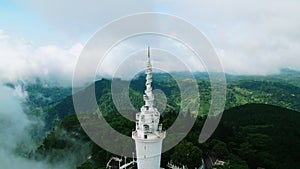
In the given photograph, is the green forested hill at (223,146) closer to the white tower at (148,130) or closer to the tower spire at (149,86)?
the white tower at (148,130)

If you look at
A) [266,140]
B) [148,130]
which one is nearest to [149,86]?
[148,130]

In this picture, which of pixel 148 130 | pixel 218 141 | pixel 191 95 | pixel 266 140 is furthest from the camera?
pixel 191 95

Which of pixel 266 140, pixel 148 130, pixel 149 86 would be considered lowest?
pixel 266 140

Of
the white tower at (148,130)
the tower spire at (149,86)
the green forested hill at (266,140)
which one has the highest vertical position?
the tower spire at (149,86)

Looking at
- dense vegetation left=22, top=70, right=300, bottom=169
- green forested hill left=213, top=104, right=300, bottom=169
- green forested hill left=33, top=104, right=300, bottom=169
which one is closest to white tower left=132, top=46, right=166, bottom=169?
dense vegetation left=22, top=70, right=300, bottom=169

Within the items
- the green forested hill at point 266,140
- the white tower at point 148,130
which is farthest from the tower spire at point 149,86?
the green forested hill at point 266,140

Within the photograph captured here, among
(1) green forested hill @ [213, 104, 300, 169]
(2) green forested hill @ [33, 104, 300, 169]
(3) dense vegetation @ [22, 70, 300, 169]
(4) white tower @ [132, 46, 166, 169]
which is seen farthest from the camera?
(1) green forested hill @ [213, 104, 300, 169]

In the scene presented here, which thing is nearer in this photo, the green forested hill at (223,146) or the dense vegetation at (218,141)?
the green forested hill at (223,146)

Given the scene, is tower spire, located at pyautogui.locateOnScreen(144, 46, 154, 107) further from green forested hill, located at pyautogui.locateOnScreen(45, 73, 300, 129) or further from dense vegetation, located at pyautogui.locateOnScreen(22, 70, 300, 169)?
green forested hill, located at pyautogui.locateOnScreen(45, 73, 300, 129)

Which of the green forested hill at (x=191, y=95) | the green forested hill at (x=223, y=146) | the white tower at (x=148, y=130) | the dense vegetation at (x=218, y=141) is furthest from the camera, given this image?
the green forested hill at (x=191, y=95)

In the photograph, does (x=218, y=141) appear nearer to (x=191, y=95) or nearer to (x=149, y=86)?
(x=149, y=86)

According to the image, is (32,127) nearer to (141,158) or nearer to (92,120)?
(92,120)
